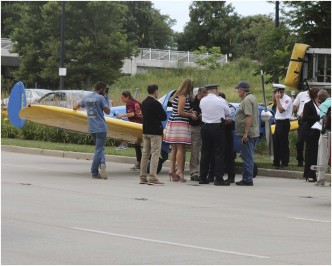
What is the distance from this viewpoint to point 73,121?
17844 millimetres

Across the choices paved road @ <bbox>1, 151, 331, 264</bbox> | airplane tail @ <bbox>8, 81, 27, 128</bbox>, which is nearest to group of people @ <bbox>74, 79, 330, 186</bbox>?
paved road @ <bbox>1, 151, 331, 264</bbox>

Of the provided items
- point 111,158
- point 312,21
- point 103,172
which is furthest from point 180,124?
point 312,21

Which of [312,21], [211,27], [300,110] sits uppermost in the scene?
[211,27]

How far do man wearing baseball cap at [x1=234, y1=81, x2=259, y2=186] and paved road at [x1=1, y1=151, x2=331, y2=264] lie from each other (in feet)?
1.54

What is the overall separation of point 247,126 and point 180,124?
133cm

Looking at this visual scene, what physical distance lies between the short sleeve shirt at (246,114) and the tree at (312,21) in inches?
367

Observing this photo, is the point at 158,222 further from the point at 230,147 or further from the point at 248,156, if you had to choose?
the point at 230,147

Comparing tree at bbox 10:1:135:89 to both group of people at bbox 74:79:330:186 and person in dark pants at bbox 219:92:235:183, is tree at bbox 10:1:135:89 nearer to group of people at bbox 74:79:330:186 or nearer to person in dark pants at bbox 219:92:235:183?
group of people at bbox 74:79:330:186

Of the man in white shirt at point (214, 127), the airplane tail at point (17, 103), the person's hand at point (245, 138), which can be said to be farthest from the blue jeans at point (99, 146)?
the airplane tail at point (17, 103)

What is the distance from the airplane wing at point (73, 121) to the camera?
17.2 metres

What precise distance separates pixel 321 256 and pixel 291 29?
18775 mm

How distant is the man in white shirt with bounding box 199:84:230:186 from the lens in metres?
15.9

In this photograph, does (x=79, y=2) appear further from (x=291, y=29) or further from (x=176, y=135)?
(x=176, y=135)

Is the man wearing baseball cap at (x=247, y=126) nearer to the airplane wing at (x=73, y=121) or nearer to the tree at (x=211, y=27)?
the airplane wing at (x=73, y=121)
